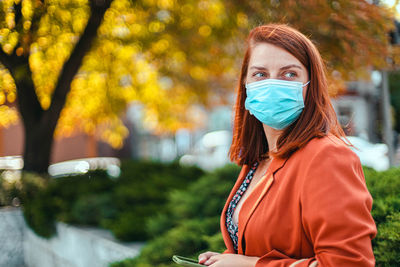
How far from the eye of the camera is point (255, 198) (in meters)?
1.61

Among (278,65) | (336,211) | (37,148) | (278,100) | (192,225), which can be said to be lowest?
(37,148)

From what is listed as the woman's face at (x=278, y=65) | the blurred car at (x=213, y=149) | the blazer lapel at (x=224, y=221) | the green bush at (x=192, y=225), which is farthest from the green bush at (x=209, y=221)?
the blurred car at (x=213, y=149)

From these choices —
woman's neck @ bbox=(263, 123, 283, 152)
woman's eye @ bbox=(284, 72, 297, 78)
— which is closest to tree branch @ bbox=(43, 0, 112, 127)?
woman's neck @ bbox=(263, 123, 283, 152)

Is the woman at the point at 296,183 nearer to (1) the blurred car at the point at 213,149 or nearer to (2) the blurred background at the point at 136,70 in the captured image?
(2) the blurred background at the point at 136,70

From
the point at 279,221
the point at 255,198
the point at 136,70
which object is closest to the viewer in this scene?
the point at 279,221

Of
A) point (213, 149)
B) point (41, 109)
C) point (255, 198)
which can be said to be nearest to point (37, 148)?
point (41, 109)

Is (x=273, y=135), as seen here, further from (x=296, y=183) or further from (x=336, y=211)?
(x=336, y=211)

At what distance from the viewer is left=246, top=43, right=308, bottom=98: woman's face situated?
1.63m

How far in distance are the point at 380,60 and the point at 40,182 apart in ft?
20.6

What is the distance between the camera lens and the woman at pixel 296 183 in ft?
4.27

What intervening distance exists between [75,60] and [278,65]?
6377 mm

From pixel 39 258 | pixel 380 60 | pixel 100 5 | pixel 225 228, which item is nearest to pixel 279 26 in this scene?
pixel 225 228

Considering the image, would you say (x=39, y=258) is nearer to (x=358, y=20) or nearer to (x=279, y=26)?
(x=358, y=20)

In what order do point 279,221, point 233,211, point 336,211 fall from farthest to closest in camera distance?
point 233,211, point 279,221, point 336,211
